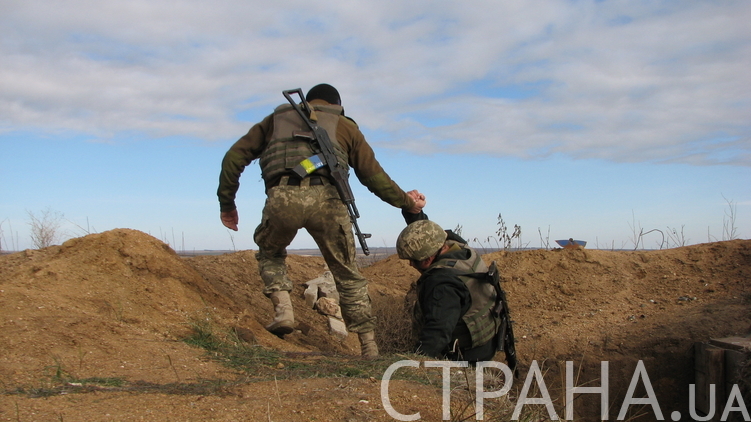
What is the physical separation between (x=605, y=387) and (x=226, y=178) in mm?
3456

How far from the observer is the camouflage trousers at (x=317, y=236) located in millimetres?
3793

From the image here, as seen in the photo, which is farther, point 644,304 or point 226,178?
point 644,304

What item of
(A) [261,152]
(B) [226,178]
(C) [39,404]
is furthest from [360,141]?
(C) [39,404]

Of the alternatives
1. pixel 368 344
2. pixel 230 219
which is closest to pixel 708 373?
pixel 368 344

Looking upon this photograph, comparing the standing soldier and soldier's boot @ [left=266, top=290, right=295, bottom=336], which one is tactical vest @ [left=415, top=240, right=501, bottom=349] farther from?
soldier's boot @ [left=266, top=290, right=295, bottom=336]

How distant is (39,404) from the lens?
225 cm

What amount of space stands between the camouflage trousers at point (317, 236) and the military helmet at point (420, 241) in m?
0.36

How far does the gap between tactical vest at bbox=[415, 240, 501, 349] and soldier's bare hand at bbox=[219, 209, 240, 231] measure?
147 cm

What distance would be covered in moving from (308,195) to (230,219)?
82cm

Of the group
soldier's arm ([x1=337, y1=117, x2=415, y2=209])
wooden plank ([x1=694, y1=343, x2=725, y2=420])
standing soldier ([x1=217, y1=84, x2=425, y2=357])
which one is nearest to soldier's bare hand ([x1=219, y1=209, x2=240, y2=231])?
standing soldier ([x1=217, y1=84, x2=425, y2=357])

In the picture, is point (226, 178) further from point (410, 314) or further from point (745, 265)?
point (745, 265)

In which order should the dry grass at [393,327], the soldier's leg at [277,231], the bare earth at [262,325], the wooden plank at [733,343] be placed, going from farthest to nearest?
the dry grass at [393,327]
the wooden plank at [733,343]
the soldier's leg at [277,231]
the bare earth at [262,325]

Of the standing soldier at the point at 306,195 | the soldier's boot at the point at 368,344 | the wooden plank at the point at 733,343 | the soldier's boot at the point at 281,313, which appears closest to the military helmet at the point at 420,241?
the standing soldier at the point at 306,195

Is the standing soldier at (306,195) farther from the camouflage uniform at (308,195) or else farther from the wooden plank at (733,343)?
the wooden plank at (733,343)
